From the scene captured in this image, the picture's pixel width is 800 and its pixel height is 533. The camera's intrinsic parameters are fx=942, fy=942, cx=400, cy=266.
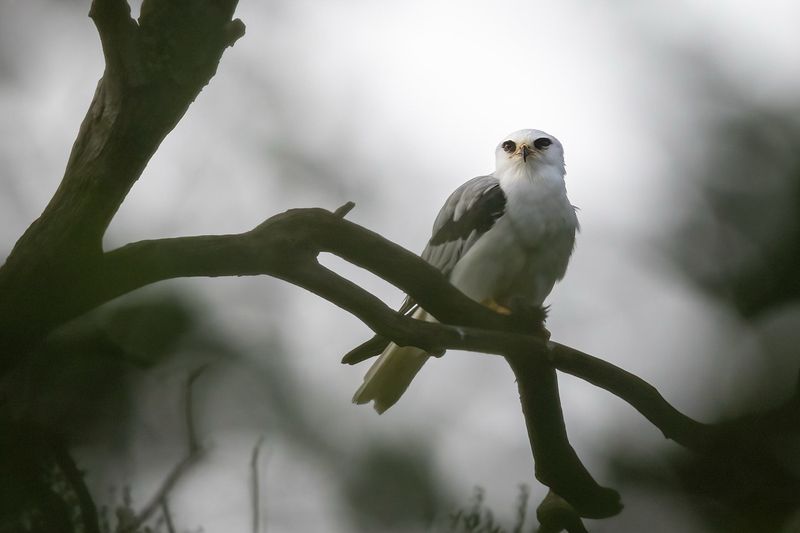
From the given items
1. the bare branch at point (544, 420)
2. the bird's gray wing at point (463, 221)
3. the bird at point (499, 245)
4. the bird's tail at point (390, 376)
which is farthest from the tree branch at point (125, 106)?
the bird's gray wing at point (463, 221)

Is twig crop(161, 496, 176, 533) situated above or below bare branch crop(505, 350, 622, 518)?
below

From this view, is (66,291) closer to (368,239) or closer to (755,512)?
(368,239)

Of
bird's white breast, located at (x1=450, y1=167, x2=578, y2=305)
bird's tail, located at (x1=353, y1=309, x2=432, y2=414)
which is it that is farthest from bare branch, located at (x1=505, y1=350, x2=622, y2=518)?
bird's white breast, located at (x1=450, y1=167, x2=578, y2=305)

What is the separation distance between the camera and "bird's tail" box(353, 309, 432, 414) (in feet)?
15.9

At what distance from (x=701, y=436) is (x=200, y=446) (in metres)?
1.02

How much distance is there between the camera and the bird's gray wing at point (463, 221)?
546cm

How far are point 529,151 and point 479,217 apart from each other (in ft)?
2.73

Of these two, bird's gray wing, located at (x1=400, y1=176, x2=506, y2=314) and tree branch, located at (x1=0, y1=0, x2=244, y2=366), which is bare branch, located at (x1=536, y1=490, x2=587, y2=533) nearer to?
tree branch, located at (x1=0, y1=0, x2=244, y2=366)

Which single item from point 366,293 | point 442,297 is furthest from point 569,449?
point 366,293

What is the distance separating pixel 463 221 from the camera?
18.1 ft

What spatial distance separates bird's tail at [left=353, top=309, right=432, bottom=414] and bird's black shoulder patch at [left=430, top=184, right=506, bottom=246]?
2.35ft

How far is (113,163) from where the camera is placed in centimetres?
299

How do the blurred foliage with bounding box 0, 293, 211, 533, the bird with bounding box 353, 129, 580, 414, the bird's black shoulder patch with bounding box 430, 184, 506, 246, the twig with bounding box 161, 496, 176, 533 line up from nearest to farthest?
the blurred foliage with bounding box 0, 293, 211, 533 < the twig with bounding box 161, 496, 176, 533 < the bird with bounding box 353, 129, 580, 414 < the bird's black shoulder patch with bounding box 430, 184, 506, 246

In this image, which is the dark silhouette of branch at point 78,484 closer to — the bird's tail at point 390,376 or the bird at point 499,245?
the bird's tail at point 390,376
